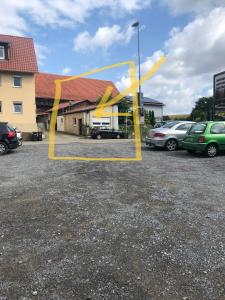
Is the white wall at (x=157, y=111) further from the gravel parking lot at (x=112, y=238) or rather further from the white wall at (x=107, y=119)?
the gravel parking lot at (x=112, y=238)

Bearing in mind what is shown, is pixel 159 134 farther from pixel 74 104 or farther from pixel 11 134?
pixel 74 104

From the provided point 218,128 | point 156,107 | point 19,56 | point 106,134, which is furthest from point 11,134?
point 156,107

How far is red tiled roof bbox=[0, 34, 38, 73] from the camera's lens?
27.7 meters

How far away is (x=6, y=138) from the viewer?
573 inches

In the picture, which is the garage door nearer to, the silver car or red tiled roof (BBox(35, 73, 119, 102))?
the silver car

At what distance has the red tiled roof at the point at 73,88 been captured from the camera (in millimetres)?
51938

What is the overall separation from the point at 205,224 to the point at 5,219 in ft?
11.0

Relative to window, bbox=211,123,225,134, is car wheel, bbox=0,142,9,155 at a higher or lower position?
lower

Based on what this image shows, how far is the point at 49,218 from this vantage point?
5070 millimetres

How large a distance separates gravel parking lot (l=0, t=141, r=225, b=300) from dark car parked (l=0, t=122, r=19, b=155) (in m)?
6.83

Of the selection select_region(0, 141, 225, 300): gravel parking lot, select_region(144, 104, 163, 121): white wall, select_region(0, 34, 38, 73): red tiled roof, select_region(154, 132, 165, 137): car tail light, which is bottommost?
select_region(0, 141, 225, 300): gravel parking lot

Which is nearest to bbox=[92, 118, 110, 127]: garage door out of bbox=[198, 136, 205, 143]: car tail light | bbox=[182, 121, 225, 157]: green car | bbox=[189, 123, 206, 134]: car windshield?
bbox=[189, 123, 206, 134]: car windshield

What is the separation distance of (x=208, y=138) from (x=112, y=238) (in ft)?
30.6

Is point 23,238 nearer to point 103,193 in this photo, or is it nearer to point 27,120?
point 103,193
